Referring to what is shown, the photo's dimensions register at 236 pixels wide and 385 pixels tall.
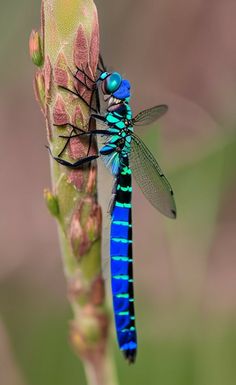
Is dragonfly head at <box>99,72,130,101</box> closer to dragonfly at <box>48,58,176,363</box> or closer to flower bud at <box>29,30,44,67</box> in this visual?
dragonfly at <box>48,58,176,363</box>

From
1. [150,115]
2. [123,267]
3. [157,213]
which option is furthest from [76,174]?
[157,213]

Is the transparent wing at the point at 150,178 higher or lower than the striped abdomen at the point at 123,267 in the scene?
higher

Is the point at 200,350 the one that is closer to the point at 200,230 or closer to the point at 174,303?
the point at 174,303

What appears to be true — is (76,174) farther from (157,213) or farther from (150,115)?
(157,213)

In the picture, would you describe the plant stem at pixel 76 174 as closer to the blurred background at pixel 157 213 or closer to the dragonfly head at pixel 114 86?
the dragonfly head at pixel 114 86

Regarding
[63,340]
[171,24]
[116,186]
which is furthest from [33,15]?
[63,340]

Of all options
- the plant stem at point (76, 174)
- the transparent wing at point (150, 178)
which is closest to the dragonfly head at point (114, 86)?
the transparent wing at point (150, 178)

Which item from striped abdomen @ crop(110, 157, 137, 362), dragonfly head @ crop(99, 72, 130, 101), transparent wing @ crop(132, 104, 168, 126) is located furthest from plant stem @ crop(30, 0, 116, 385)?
transparent wing @ crop(132, 104, 168, 126)
